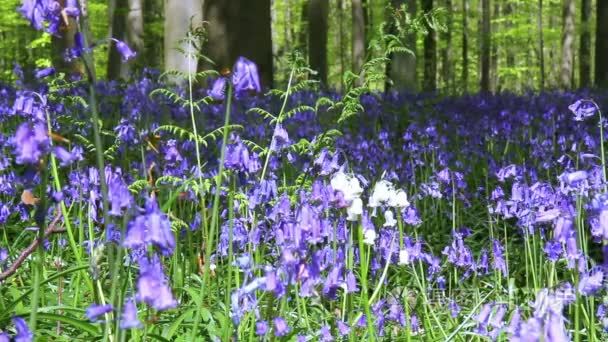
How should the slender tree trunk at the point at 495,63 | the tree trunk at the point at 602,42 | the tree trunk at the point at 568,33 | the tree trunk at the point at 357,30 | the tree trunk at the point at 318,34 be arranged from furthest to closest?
the slender tree trunk at the point at 495,63
the tree trunk at the point at 568,33
the tree trunk at the point at 318,34
the tree trunk at the point at 357,30
the tree trunk at the point at 602,42

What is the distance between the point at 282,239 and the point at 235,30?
327 inches

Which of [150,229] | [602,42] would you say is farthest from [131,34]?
[150,229]

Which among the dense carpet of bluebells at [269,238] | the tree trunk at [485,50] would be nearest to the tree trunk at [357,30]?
the tree trunk at [485,50]

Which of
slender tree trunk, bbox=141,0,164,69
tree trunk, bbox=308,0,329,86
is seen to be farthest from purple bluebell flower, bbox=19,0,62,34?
tree trunk, bbox=308,0,329,86

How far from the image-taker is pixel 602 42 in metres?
14.9

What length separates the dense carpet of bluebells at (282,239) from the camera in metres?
1.68

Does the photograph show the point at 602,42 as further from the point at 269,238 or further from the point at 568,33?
the point at 269,238

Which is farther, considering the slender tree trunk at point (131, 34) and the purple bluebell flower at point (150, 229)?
the slender tree trunk at point (131, 34)

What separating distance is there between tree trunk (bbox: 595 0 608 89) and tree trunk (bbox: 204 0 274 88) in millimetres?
7497

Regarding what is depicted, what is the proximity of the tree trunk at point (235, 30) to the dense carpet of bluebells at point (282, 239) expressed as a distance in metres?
2.71

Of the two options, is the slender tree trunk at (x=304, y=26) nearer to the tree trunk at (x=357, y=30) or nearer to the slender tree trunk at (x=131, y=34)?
the tree trunk at (x=357, y=30)

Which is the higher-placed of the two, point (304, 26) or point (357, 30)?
point (304, 26)

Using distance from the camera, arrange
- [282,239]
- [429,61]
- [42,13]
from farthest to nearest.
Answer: [429,61]
[282,239]
[42,13]

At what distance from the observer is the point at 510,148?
7215mm
